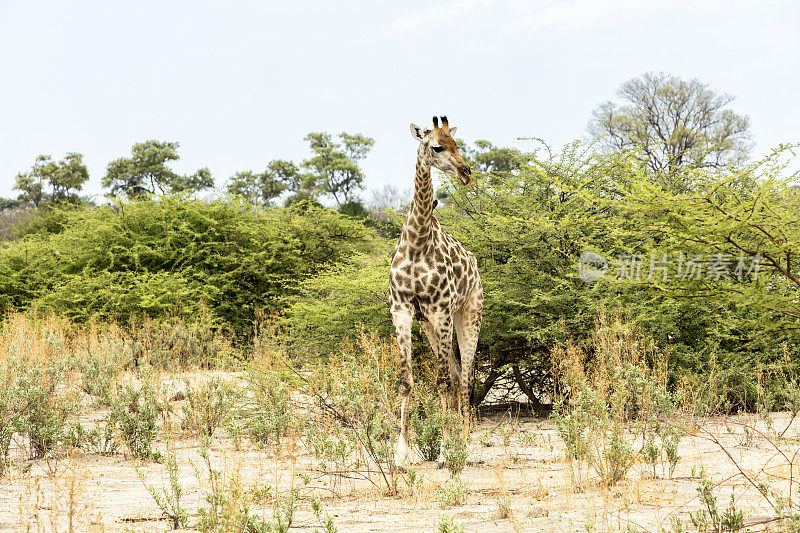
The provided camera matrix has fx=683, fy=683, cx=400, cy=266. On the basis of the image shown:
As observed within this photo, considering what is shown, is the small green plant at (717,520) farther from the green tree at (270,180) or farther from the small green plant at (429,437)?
the green tree at (270,180)

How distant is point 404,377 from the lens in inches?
248

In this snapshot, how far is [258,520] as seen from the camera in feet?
13.1

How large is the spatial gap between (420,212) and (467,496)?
9.66 ft

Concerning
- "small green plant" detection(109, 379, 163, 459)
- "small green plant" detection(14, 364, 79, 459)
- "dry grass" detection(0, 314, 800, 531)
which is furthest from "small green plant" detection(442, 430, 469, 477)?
"small green plant" detection(14, 364, 79, 459)

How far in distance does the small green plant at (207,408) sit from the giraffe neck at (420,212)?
2.80 meters

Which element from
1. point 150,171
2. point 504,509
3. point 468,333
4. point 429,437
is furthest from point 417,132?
point 150,171

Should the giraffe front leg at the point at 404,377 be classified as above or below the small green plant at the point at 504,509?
above

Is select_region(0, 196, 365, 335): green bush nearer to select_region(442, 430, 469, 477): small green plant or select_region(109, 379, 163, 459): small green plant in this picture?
select_region(109, 379, 163, 459): small green plant

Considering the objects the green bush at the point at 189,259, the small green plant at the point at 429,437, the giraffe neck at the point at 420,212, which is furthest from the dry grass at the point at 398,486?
the green bush at the point at 189,259

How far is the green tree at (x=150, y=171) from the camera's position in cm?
4656

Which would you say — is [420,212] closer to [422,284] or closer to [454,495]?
[422,284]

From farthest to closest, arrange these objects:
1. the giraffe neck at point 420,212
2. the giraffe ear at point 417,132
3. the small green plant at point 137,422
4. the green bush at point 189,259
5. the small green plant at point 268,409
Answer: the green bush at point 189,259 < the small green plant at point 268,409 < the small green plant at point 137,422 < the giraffe neck at point 420,212 < the giraffe ear at point 417,132

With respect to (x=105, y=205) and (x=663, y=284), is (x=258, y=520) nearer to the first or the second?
(x=663, y=284)

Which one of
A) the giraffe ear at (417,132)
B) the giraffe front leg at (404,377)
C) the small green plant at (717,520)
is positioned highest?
the giraffe ear at (417,132)
